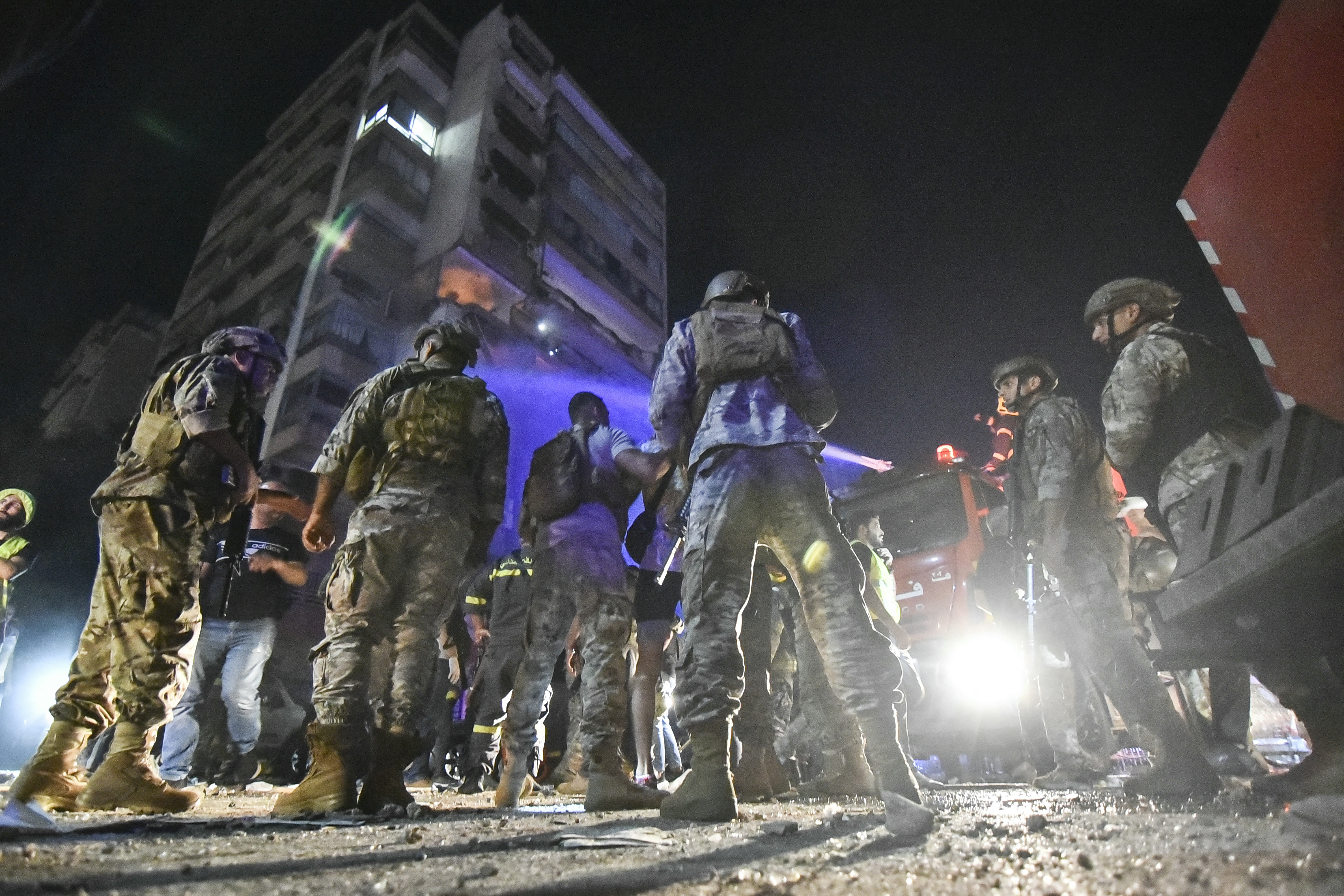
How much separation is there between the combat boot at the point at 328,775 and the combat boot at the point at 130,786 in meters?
0.42

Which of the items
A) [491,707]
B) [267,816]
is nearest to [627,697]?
[491,707]

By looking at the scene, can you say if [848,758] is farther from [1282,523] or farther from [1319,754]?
[1282,523]

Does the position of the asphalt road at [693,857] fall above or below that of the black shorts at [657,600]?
below

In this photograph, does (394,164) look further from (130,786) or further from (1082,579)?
(1082,579)

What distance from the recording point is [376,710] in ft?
8.92

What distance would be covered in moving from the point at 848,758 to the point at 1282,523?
9.29 feet

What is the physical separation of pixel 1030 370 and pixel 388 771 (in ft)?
15.5

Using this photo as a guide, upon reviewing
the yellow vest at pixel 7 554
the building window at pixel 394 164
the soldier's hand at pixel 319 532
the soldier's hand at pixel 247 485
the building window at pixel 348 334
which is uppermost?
the building window at pixel 394 164

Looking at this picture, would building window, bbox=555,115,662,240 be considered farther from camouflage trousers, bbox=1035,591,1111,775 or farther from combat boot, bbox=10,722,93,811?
combat boot, bbox=10,722,93,811

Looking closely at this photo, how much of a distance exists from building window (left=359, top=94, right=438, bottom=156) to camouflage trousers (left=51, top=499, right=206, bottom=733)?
1219 inches

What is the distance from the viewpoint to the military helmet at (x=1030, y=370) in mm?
4805

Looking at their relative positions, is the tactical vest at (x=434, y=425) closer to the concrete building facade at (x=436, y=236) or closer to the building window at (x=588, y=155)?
the concrete building facade at (x=436, y=236)

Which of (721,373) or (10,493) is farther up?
(10,493)

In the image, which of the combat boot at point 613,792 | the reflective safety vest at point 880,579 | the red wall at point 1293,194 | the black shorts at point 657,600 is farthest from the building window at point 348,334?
the red wall at point 1293,194
